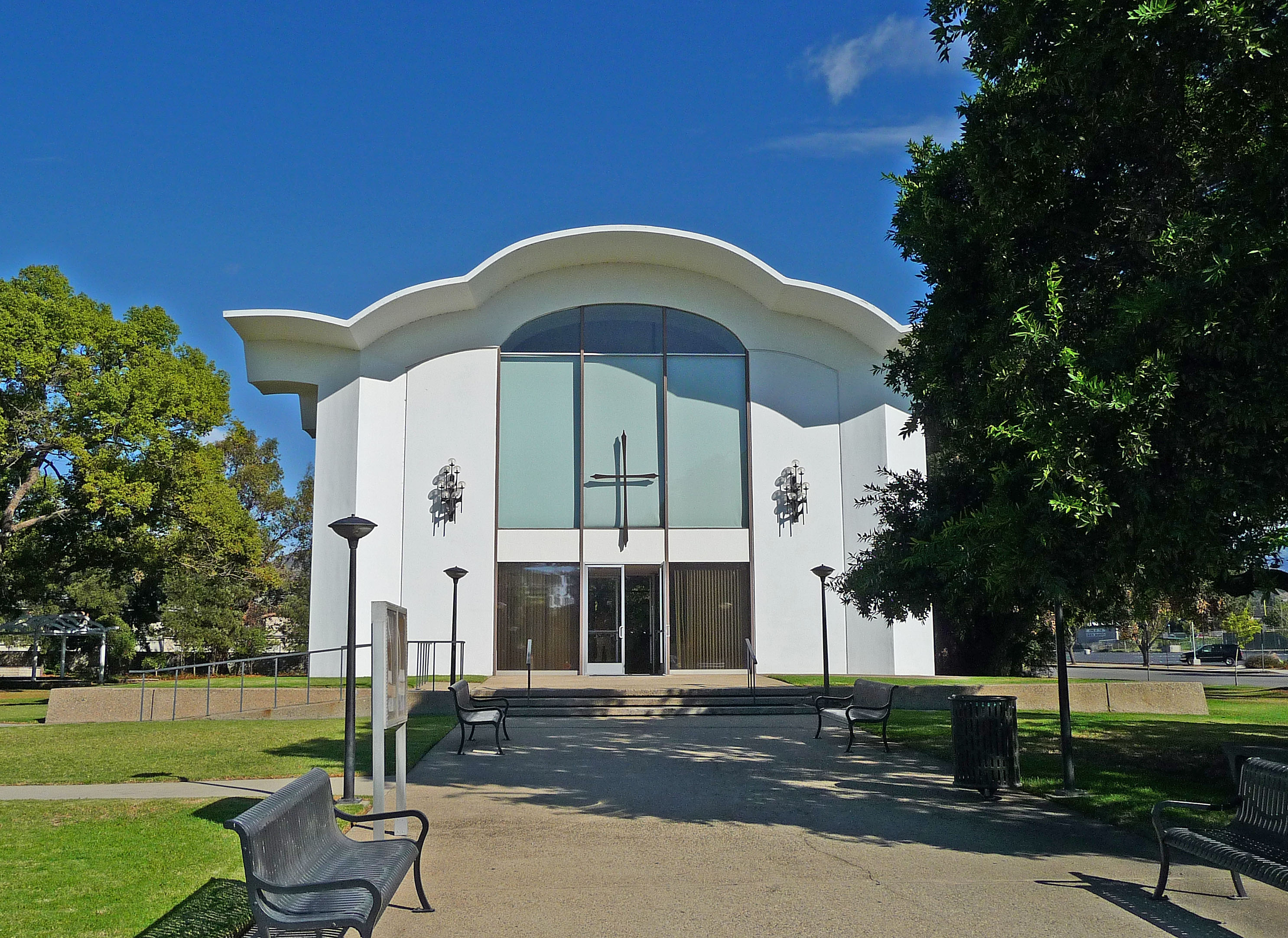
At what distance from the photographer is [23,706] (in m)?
23.2

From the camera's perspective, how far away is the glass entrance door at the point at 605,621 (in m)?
25.7

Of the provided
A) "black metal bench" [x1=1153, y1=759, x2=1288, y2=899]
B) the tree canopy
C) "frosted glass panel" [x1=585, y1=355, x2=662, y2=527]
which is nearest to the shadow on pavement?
"black metal bench" [x1=1153, y1=759, x2=1288, y2=899]

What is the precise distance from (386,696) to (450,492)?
18.6m

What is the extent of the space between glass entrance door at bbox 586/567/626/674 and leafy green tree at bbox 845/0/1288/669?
1655 centimetres

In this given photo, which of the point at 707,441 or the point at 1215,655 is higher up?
the point at 707,441

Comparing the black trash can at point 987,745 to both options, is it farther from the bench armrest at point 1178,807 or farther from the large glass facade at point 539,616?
the large glass facade at point 539,616

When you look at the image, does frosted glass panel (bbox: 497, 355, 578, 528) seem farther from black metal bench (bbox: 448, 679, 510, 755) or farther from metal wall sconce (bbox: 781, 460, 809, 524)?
black metal bench (bbox: 448, 679, 510, 755)

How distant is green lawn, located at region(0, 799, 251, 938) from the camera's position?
582 cm

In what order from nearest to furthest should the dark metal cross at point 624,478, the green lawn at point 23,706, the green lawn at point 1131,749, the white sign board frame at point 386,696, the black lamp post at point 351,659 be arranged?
the white sign board frame at point 386,696 → the black lamp post at point 351,659 → the green lawn at point 1131,749 → the green lawn at point 23,706 → the dark metal cross at point 624,478

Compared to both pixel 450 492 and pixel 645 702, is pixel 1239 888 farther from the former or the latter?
pixel 450 492

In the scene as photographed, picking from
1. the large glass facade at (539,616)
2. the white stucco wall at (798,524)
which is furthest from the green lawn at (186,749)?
the white stucco wall at (798,524)

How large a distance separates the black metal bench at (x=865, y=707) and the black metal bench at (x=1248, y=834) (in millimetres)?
7063

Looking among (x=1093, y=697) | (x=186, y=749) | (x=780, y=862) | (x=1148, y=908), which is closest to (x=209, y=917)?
(x=780, y=862)

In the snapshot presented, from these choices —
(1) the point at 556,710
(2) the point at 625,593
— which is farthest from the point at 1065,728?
(2) the point at 625,593
